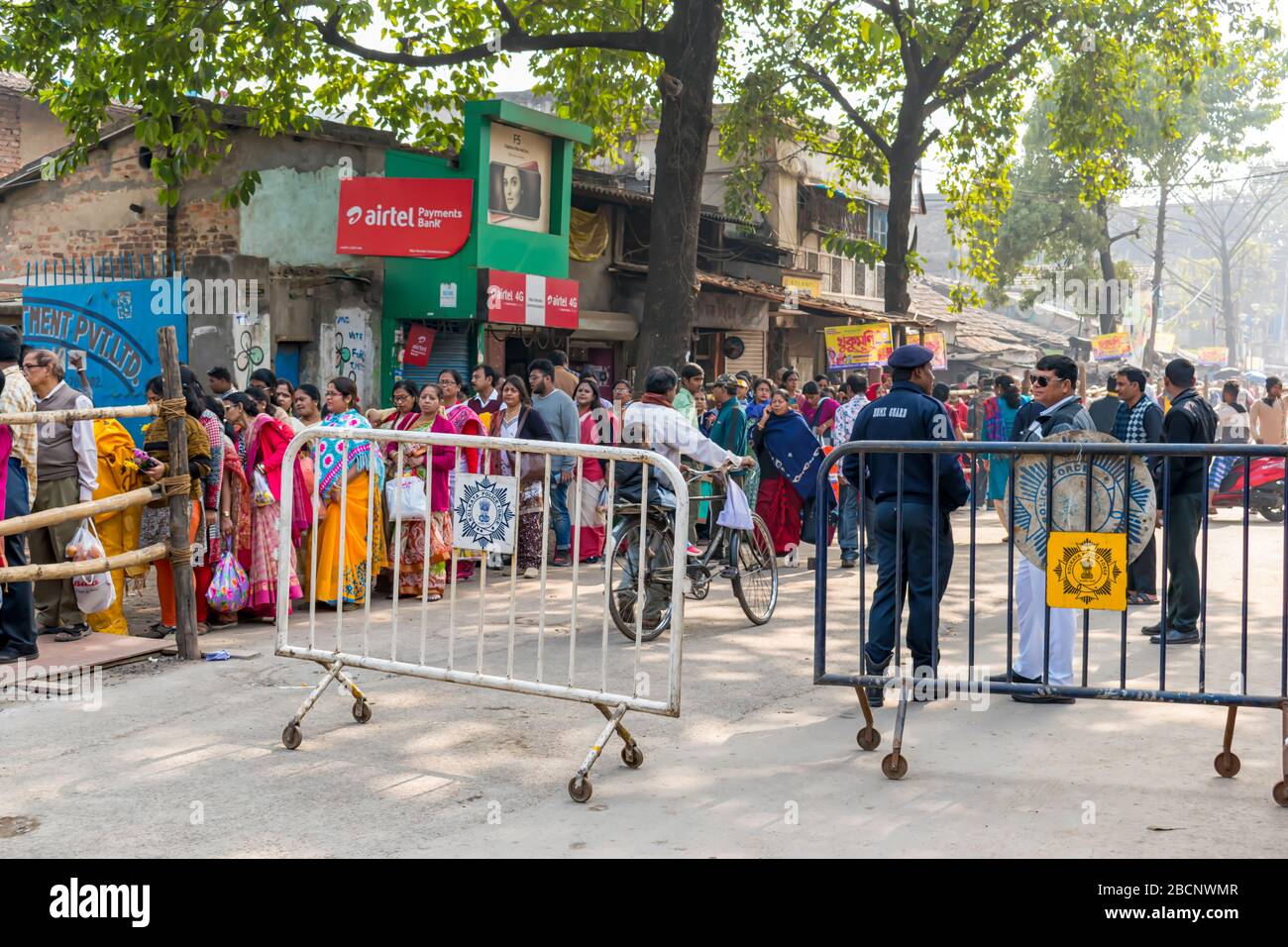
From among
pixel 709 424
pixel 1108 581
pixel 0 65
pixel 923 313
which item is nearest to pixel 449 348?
pixel 709 424

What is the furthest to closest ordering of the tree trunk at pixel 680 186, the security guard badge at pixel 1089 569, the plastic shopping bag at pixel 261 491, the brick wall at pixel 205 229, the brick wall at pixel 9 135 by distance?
the brick wall at pixel 9 135, the brick wall at pixel 205 229, the tree trunk at pixel 680 186, the plastic shopping bag at pixel 261 491, the security guard badge at pixel 1089 569

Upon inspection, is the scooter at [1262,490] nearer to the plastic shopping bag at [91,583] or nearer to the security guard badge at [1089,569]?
the security guard badge at [1089,569]

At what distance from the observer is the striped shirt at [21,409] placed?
7410mm

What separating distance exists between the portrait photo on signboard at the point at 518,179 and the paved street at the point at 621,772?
32.1 feet

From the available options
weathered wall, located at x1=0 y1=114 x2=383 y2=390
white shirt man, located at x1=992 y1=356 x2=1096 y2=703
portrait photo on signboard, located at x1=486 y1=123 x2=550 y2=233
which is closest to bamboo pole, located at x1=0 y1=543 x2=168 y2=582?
white shirt man, located at x1=992 y1=356 x2=1096 y2=703

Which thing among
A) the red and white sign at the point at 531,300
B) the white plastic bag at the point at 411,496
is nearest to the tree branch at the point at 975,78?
the red and white sign at the point at 531,300

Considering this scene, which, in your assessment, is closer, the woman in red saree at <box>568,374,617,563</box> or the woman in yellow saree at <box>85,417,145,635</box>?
the woman in yellow saree at <box>85,417,145,635</box>

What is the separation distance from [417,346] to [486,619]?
851cm

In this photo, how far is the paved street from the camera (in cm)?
463

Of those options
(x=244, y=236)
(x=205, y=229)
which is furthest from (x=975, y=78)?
(x=205, y=229)

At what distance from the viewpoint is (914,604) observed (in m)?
6.76

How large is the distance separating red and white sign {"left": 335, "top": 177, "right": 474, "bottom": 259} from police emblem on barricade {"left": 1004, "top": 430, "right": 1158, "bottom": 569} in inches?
446

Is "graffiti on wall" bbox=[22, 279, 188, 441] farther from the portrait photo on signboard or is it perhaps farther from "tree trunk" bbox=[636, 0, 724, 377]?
"tree trunk" bbox=[636, 0, 724, 377]
